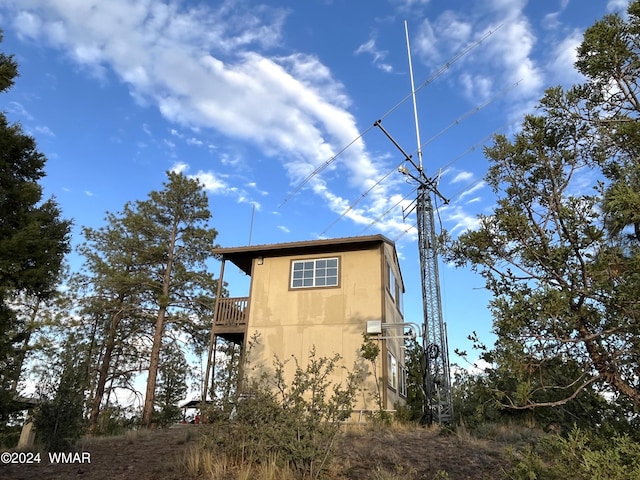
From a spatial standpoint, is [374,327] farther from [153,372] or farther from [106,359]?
[106,359]

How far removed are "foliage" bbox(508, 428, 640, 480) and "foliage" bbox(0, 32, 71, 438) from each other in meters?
11.1

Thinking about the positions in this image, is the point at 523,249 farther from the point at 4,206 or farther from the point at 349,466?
the point at 4,206

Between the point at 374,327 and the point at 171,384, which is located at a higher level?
the point at 374,327

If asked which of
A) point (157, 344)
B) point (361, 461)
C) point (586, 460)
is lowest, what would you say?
point (361, 461)

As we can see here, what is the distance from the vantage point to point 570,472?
304 centimetres

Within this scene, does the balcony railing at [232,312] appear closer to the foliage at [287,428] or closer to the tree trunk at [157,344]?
the tree trunk at [157,344]

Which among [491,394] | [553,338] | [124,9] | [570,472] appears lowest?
[570,472]

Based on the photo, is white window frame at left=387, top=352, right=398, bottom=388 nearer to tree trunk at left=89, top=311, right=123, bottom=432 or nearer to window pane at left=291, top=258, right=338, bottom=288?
window pane at left=291, top=258, right=338, bottom=288

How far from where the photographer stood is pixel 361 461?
6125 millimetres

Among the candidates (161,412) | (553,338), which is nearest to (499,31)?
(553,338)

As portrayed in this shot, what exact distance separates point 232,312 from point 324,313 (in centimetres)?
349

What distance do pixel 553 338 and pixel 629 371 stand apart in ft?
1.86

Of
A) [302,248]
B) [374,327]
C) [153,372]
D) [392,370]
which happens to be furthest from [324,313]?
[153,372]

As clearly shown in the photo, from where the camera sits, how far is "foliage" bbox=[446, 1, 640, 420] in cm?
304
